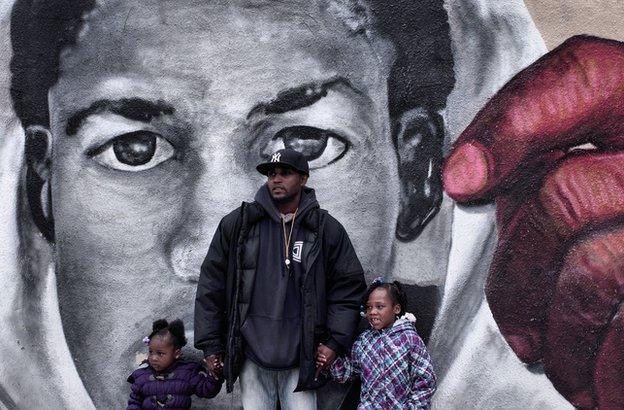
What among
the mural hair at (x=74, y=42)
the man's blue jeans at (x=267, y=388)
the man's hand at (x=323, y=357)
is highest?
the mural hair at (x=74, y=42)

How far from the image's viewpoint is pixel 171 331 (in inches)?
Result: 183

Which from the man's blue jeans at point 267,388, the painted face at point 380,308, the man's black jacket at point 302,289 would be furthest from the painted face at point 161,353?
the painted face at point 380,308

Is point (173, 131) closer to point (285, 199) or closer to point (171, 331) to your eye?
point (285, 199)

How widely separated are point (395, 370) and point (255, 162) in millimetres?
1448

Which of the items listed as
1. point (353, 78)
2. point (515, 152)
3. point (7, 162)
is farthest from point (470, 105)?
point (7, 162)

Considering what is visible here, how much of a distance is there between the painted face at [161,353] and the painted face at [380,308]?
3.47 ft

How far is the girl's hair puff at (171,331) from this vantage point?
461cm

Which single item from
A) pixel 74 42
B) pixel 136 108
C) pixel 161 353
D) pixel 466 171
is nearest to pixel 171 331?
pixel 161 353

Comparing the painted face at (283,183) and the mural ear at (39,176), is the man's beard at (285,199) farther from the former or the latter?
the mural ear at (39,176)

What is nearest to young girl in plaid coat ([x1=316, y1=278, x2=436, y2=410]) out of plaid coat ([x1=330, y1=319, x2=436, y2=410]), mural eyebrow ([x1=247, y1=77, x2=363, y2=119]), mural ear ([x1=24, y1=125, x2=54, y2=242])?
plaid coat ([x1=330, y1=319, x2=436, y2=410])

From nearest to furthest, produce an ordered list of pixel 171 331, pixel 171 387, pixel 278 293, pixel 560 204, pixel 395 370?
pixel 278 293
pixel 395 370
pixel 171 387
pixel 171 331
pixel 560 204

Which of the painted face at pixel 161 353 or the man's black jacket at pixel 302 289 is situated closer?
the man's black jacket at pixel 302 289

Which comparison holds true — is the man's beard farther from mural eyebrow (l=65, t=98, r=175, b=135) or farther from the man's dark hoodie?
mural eyebrow (l=65, t=98, r=175, b=135)

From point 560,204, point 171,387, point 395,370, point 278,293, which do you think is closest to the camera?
point 278,293
